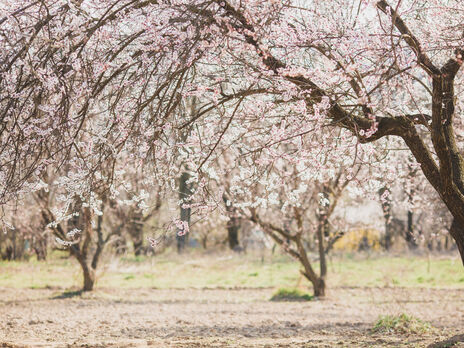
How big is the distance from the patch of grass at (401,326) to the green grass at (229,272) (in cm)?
667

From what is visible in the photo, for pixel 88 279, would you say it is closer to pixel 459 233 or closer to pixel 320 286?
pixel 320 286

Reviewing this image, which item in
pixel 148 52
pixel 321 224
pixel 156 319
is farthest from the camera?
pixel 321 224

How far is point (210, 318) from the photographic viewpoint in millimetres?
10195

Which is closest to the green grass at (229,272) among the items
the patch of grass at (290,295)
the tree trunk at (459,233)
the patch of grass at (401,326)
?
the patch of grass at (290,295)

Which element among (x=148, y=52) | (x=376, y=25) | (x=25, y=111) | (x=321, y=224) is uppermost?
(x=376, y=25)

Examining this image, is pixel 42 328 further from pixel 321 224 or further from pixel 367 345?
pixel 321 224

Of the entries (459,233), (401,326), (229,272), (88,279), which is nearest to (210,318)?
(401,326)

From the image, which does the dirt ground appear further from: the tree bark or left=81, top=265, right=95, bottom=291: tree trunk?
left=81, top=265, right=95, bottom=291: tree trunk

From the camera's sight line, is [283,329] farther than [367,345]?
Yes

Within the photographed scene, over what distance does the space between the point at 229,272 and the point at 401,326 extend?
1202 centimetres

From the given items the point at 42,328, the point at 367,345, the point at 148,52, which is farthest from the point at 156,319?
the point at 148,52

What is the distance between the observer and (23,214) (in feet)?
61.3

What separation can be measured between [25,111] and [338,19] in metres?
3.32

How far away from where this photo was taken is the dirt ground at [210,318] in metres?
7.05
